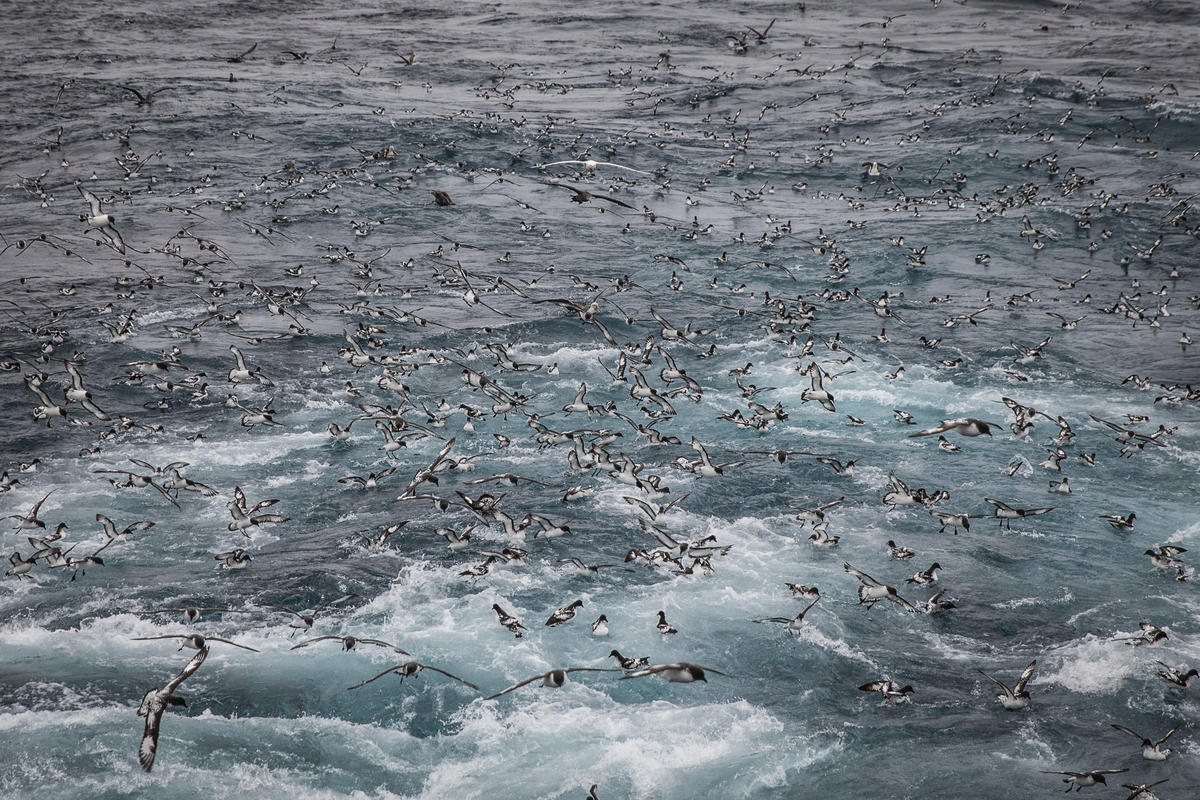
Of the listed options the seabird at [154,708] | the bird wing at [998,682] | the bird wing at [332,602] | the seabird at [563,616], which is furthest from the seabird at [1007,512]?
the seabird at [154,708]

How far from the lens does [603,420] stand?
1024 inches

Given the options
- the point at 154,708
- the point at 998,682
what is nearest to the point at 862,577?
the point at 998,682

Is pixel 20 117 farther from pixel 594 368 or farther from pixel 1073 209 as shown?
pixel 1073 209

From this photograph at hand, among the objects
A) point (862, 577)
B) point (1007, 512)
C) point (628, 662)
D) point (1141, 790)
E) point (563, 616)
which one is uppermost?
point (1007, 512)

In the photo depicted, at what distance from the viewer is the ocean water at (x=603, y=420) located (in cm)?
1503

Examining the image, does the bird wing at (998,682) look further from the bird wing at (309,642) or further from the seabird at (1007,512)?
the bird wing at (309,642)

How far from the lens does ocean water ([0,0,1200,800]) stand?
592 inches

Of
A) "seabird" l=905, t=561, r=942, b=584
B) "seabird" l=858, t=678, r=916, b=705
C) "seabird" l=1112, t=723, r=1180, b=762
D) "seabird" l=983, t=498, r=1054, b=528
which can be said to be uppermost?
"seabird" l=983, t=498, r=1054, b=528

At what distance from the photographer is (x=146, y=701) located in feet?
47.4

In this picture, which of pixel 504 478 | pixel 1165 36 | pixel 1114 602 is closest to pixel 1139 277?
pixel 1114 602

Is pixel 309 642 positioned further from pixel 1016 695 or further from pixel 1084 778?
pixel 1084 778

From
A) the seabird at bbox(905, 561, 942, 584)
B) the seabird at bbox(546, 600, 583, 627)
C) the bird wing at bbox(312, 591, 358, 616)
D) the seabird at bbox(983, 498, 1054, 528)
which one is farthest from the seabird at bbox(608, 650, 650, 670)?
the seabird at bbox(983, 498, 1054, 528)

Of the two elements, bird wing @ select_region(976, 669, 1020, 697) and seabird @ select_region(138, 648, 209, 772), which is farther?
bird wing @ select_region(976, 669, 1020, 697)

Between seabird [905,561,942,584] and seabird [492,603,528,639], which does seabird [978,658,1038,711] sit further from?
seabird [492,603,528,639]
